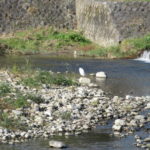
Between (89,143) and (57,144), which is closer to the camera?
(57,144)

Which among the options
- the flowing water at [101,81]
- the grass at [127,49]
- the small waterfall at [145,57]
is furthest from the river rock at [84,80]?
the grass at [127,49]

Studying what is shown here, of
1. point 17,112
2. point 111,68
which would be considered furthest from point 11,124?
point 111,68

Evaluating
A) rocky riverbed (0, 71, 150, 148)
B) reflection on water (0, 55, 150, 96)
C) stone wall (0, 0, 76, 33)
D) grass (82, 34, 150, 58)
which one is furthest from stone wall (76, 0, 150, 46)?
rocky riverbed (0, 71, 150, 148)

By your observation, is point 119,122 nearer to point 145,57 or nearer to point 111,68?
point 111,68

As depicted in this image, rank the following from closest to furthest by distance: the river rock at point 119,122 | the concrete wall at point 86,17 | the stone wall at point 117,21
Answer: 1. the river rock at point 119,122
2. the stone wall at point 117,21
3. the concrete wall at point 86,17

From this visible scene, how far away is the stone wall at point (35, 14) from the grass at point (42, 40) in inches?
34.2

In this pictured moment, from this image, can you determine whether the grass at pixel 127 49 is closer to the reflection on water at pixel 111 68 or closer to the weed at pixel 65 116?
the reflection on water at pixel 111 68

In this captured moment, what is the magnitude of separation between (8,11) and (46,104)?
2304 cm

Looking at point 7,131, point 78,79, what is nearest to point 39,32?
point 78,79

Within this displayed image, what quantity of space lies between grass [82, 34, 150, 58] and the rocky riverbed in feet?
39.7

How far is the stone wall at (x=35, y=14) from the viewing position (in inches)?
1645

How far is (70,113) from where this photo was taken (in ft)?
61.9

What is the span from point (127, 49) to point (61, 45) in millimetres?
5040

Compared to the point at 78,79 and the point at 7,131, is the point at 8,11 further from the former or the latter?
the point at 7,131
